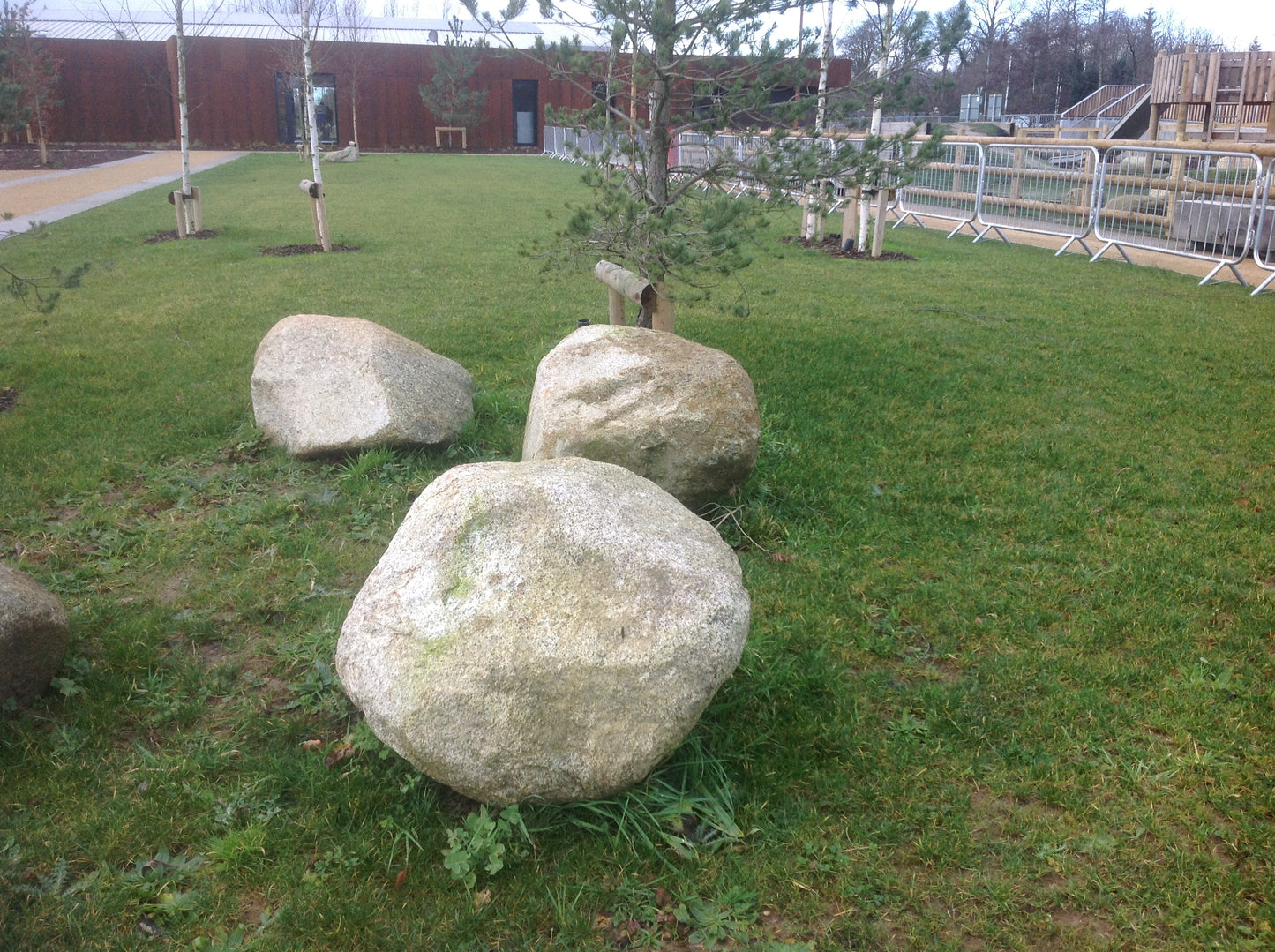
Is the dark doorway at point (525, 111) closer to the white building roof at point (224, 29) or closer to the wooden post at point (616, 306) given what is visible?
the white building roof at point (224, 29)

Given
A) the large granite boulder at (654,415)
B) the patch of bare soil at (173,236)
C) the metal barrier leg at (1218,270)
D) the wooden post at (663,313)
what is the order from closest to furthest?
the large granite boulder at (654,415) → the wooden post at (663,313) → the metal barrier leg at (1218,270) → the patch of bare soil at (173,236)

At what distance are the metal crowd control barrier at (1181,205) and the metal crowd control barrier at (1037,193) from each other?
0.27 metres

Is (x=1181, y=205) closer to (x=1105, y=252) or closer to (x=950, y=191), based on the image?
(x=1105, y=252)

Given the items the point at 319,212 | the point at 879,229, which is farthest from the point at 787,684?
the point at 319,212

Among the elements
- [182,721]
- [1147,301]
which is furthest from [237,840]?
[1147,301]

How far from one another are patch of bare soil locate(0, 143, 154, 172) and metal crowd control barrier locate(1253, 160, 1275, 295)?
2818cm

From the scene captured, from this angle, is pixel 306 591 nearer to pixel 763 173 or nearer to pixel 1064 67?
pixel 763 173

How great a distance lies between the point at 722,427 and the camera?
15.0 ft

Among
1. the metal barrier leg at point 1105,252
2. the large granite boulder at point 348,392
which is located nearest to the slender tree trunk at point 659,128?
the large granite boulder at point 348,392

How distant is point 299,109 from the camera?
1448 inches

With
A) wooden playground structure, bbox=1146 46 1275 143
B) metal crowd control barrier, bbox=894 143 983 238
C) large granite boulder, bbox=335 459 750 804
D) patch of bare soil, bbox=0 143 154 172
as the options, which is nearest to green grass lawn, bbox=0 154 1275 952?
large granite boulder, bbox=335 459 750 804

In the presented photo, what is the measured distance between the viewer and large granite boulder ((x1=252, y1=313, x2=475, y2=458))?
552 cm

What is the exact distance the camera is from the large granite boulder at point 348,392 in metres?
5.52

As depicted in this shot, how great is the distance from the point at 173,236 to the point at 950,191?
1206 centimetres
